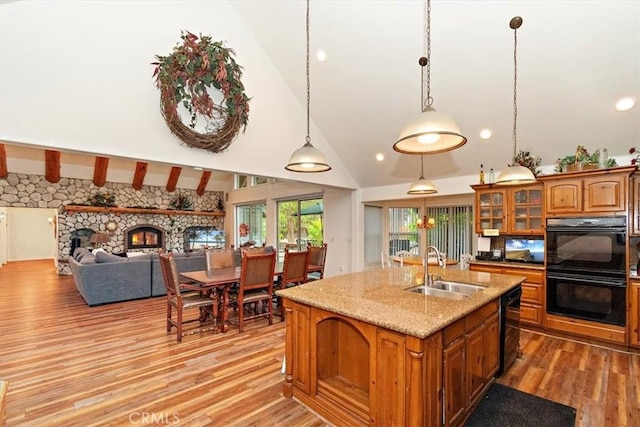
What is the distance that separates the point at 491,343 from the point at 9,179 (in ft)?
36.8

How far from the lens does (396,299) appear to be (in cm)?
229

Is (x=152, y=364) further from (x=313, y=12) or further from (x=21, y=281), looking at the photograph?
(x=21, y=281)

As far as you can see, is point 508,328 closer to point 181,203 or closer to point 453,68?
point 453,68

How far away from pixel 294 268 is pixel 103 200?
7659 millimetres

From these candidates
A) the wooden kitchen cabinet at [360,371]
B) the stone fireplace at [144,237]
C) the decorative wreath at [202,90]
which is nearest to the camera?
the wooden kitchen cabinet at [360,371]

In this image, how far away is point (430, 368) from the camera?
5.79ft

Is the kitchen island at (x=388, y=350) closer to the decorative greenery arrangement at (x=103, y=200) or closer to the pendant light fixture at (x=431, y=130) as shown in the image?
the pendant light fixture at (x=431, y=130)

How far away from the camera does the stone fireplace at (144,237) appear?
9.80 m

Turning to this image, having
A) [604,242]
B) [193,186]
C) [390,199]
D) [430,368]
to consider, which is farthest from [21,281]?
[604,242]

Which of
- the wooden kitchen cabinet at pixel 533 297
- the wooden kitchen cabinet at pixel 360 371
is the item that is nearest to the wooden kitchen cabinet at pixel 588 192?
the wooden kitchen cabinet at pixel 533 297

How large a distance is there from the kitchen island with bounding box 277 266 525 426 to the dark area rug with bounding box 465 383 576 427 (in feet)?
0.37

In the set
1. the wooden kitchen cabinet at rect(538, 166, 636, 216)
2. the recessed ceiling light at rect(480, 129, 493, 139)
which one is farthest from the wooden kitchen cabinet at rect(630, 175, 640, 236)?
the recessed ceiling light at rect(480, 129, 493, 139)

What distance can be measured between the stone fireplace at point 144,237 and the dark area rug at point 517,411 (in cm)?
1020

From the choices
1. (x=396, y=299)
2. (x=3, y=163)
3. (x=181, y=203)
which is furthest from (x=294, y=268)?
(x=3, y=163)
